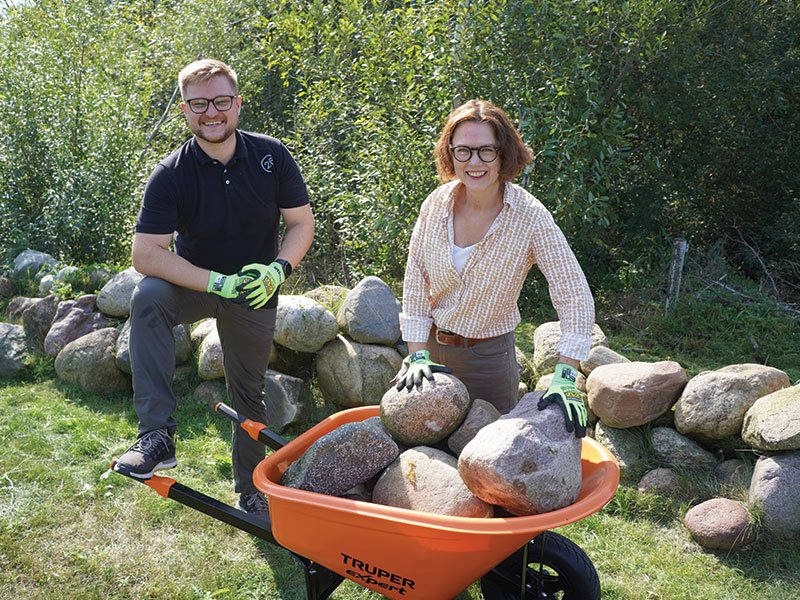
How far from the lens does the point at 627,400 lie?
3.39m

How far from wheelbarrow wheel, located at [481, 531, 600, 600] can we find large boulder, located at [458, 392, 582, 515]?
284mm

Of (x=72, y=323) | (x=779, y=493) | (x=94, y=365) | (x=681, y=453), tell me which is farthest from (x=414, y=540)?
(x=72, y=323)

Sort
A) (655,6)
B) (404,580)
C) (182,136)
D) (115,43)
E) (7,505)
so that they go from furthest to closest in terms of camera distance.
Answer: (182,136), (115,43), (655,6), (7,505), (404,580)

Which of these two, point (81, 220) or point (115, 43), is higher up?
point (115, 43)

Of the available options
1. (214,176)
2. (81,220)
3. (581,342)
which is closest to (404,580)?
(581,342)

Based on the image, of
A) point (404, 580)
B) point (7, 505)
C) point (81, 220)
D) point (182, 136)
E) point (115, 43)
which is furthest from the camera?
point (182, 136)

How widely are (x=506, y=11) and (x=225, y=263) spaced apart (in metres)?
2.70

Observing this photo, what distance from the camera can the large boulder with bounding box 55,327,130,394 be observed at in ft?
14.9

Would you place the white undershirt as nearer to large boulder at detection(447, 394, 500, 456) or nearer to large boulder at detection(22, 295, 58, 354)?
large boulder at detection(447, 394, 500, 456)

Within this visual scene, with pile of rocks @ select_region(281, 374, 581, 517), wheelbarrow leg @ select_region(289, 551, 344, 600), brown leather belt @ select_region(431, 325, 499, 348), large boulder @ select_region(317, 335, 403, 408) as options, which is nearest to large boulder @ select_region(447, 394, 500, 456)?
pile of rocks @ select_region(281, 374, 581, 517)

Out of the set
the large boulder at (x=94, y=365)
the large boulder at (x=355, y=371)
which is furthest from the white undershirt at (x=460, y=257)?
the large boulder at (x=94, y=365)

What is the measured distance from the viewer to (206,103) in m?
2.71

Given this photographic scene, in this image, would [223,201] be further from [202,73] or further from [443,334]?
[443,334]

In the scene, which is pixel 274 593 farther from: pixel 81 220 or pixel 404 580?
pixel 81 220
